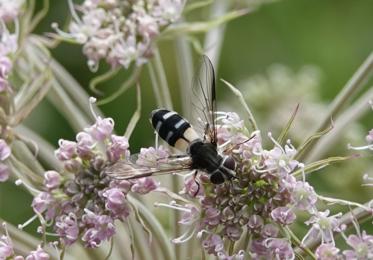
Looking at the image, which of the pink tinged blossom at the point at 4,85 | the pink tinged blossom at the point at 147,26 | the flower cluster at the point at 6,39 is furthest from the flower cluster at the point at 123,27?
the pink tinged blossom at the point at 4,85

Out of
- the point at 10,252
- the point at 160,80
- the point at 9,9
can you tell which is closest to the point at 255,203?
the point at 10,252

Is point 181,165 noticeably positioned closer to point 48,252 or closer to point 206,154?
point 206,154

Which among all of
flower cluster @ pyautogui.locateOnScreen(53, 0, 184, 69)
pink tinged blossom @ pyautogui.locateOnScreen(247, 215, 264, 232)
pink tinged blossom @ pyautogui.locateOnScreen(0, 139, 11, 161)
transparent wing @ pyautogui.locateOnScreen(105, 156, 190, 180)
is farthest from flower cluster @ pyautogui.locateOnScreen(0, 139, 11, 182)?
pink tinged blossom @ pyautogui.locateOnScreen(247, 215, 264, 232)

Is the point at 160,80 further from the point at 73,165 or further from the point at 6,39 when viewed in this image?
the point at 73,165

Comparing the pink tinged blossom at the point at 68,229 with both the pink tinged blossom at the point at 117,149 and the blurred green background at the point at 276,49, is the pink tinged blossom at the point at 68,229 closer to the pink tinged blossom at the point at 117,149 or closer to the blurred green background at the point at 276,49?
the pink tinged blossom at the point at 117,149

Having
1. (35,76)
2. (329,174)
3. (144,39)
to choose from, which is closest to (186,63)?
(144,39)
